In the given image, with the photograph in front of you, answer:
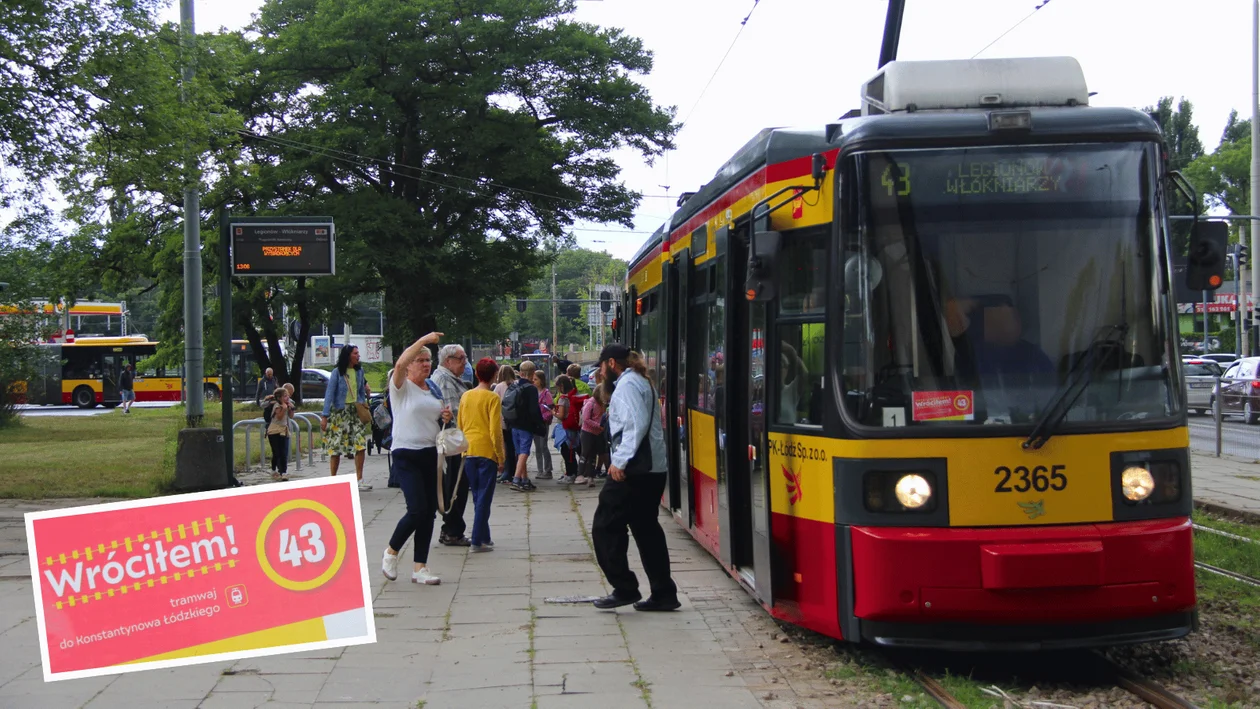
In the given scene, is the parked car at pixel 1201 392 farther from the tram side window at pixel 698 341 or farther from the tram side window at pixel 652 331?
the tram side window at pixel 698 341

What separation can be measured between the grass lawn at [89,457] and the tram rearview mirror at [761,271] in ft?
33.8

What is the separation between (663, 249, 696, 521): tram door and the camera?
10.2m

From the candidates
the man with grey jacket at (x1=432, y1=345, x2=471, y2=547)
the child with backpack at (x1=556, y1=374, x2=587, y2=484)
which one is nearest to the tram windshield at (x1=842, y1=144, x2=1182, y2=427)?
the man with grey jacket at (x1=432, y1=345, x2=471, y2=547)

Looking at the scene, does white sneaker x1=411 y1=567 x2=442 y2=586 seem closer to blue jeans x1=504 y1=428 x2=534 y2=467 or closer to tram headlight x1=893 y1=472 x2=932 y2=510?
tram headlight x1=893 y1=472 x2=932 y2=510

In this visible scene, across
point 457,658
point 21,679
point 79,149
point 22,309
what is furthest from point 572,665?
point 22,309

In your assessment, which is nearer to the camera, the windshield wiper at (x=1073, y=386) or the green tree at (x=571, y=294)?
the windshield wiper at (x=1073, y=386)

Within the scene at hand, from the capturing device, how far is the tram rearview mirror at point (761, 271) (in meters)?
6.73

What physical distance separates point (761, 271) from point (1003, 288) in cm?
126

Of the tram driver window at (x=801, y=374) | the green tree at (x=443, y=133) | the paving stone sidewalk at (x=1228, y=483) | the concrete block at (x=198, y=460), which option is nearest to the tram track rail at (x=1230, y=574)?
the paving stone sidewalk at (x=1228, y=483)

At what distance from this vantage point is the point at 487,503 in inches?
415

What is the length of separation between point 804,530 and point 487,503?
14.3 ft

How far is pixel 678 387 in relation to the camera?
34.7 ft

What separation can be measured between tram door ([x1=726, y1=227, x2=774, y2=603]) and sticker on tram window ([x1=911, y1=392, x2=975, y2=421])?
1.19 m

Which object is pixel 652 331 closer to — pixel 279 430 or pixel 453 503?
pixel 453 503
